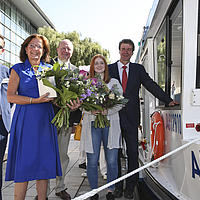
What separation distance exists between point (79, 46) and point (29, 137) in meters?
23.5

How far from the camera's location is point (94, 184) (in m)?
3.50

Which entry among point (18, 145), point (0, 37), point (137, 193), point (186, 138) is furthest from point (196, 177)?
point (0, 37)

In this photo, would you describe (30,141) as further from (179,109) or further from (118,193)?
(118,193)

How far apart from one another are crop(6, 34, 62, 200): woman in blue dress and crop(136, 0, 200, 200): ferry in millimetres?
1156

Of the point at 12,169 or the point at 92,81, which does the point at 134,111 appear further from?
the point at 12,169

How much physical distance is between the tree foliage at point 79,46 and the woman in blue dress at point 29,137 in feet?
71.9

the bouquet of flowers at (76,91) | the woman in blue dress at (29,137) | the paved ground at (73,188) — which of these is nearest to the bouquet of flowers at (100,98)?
the bouquet of flowers at (76,91)

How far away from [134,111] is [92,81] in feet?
3.29

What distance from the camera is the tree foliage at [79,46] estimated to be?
24953 mm

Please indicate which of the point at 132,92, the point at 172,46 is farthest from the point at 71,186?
the point at 172,46

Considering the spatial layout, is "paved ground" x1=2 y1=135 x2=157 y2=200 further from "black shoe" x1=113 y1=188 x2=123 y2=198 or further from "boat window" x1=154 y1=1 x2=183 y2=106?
"boat window" x1=154 y1=1 x2=183 y2=106

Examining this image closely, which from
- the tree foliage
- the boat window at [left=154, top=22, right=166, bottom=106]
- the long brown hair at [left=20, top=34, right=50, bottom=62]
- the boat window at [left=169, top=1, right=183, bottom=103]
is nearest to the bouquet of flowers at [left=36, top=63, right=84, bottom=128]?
the long brown hair at [left=20, top=34, right=50, bottom=62]

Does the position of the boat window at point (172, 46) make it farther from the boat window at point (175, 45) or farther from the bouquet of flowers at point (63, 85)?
the bouquet of flowers at point (63, 85)

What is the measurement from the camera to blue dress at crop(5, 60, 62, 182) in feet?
8.74
